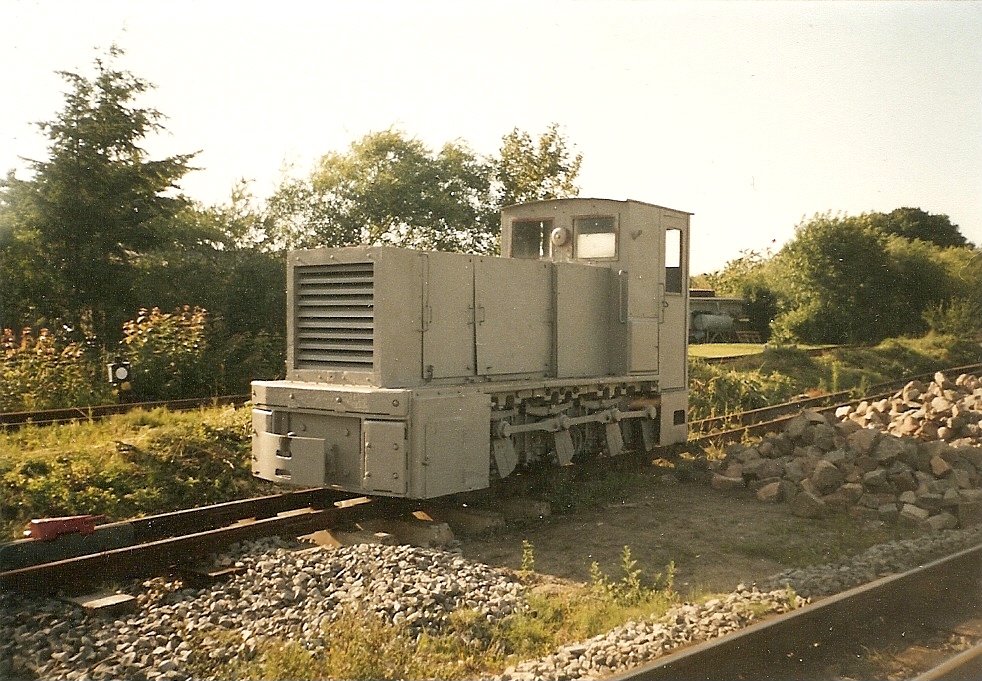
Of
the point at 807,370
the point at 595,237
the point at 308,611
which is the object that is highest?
the point at 595,237

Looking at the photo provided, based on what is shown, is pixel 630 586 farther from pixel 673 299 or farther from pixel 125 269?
pixel 125 269

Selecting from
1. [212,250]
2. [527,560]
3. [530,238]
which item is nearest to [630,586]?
[527,560]

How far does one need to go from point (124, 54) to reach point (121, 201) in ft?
8.35

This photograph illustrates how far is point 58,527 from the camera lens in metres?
5.60

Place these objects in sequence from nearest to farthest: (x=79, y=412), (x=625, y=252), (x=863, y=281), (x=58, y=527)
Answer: (x=58, y=527) → (x=625, y=252) → (x=79, y=412) → (x=863, y=281)

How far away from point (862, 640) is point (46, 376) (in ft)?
35.1

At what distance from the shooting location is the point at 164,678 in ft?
13.7

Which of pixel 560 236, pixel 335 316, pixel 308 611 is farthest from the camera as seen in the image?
pixel 560 236

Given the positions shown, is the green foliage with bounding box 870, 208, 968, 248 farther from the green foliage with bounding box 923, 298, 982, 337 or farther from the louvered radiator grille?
the louvered radiator grille

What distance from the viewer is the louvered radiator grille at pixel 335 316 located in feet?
22.7

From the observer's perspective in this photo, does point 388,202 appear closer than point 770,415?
No

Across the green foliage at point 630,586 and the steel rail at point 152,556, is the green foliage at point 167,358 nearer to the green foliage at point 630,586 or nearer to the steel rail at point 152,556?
the steel rail at point 152,556

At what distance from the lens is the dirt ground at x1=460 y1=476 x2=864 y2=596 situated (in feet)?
20.7

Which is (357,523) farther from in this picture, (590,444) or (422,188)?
(422,188)
